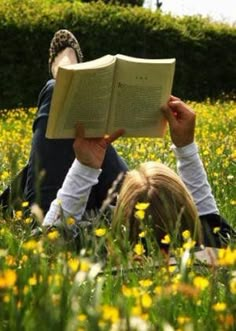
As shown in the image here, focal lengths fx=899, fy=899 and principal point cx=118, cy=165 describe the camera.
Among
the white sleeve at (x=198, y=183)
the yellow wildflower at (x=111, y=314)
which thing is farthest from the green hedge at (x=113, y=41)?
the yellow wildflower at (x=111, y=314)

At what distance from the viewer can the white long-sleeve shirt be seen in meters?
2.74

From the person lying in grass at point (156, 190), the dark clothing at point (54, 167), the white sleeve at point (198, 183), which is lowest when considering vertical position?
the dark clothing at point (54, 167)

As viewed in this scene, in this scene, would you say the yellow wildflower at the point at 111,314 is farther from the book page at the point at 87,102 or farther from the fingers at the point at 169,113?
the fingers at the point at 169,113

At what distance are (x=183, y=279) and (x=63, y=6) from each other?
13.3 m

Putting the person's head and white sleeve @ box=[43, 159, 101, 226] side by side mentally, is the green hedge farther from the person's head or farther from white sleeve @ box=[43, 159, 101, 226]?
the person's head

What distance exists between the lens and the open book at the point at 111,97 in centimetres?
266

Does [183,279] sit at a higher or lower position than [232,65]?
higher

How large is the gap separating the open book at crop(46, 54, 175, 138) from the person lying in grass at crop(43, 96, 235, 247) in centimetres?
4

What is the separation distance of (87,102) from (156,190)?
1.33 ft

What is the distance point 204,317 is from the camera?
6.04 feet

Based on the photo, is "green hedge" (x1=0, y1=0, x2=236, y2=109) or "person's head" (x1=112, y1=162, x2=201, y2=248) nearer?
"person's head" (x1=112, y1=162, x2=201, y2=248)

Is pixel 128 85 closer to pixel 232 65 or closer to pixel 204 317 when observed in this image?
pixel 204 317

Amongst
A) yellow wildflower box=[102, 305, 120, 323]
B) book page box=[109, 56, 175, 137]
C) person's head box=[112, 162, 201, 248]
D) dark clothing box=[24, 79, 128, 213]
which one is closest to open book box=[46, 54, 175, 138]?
book page box=[109, 56, 175, 137]

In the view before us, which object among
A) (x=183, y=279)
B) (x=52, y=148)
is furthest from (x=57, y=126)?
(x=183, y=279)
